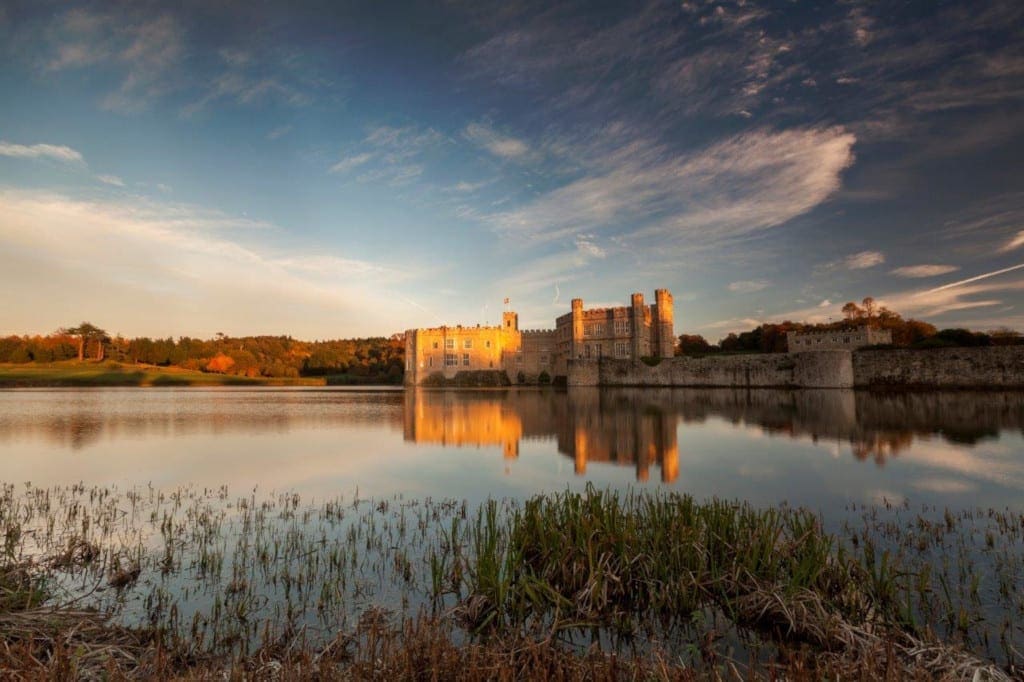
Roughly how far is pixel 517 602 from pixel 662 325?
180ft

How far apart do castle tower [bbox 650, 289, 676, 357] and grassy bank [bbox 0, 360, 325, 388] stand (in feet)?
154

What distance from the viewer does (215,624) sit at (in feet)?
13.2

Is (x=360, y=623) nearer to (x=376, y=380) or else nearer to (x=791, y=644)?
(x=791, y=644)

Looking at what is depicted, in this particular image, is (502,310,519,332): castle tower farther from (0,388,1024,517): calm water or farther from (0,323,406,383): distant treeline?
(0,388,1024,517): calm water

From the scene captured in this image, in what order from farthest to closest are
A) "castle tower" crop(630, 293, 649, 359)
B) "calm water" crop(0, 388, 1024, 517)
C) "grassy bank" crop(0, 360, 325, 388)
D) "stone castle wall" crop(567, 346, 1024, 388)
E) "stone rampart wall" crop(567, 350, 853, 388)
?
"grassy bank" crop(0, 360, 325, 388)
"castle tower" crop(630, 293, 649, 359)
"stone rampart wall" crop(567, 350, 853, 388)
"stone castle wall" crop(567, 346, 1024, 388)
"calm water" crop(0, 388, 1024, 517)

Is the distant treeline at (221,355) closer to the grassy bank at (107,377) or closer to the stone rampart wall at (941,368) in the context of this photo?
the grassy bank at (107,377)

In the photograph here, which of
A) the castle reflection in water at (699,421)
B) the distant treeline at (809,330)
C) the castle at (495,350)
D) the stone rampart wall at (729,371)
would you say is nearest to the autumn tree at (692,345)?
the distant treeline at (809,330)

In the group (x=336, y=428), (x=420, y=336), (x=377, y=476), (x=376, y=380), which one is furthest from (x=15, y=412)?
(x=376, y=380)

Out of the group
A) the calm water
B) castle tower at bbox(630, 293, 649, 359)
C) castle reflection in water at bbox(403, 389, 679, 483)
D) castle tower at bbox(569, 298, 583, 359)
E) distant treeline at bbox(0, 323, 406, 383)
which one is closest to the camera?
the calm water

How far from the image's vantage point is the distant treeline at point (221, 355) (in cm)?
7644

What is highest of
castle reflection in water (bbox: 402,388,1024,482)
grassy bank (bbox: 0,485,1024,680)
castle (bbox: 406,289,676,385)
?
castle (bbox: 406,289,676,385)

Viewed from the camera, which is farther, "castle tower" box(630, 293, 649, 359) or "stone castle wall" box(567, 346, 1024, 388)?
"castle tower" box(630, 293, 649, 359)

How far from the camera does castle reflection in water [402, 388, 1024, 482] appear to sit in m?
13.0

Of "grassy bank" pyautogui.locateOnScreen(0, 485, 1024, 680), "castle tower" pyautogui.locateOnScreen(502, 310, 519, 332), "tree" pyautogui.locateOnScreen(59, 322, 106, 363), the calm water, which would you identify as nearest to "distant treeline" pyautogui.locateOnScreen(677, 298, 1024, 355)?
"castle tower" pyautogui.locateOnScreen(502, 310, 519, 332)
